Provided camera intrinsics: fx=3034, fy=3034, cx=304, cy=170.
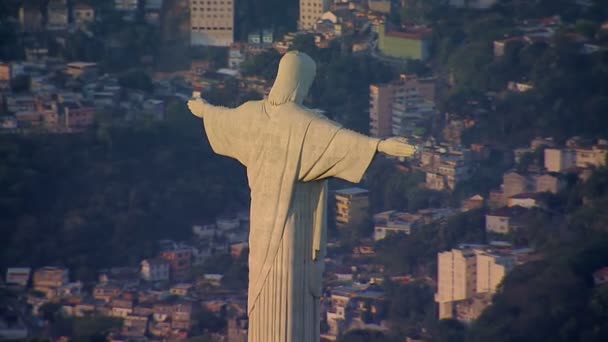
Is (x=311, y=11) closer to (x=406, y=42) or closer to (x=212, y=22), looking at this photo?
(x=212, y=22)

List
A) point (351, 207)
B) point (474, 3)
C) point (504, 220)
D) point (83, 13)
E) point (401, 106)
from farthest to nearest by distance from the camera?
point (83, 13) < point (474, 3) < point (401, 106) < point (351, 207) < point (504, 220)

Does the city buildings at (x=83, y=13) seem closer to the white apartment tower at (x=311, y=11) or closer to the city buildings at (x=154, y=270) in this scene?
the white apartment tower at (x=311, y=11)

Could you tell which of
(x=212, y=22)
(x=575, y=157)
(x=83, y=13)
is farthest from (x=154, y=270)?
(x=212, y=22)

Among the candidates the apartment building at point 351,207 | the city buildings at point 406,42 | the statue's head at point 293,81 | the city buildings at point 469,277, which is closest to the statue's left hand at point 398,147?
the statue's head at point 293,81

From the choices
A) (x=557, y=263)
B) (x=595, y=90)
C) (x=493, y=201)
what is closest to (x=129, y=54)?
(x=595, y=90)

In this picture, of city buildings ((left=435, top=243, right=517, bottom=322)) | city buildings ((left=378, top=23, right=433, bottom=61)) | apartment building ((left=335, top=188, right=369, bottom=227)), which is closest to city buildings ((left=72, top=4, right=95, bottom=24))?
city buildings ((left=378, top=23, right=433, bottom=61))

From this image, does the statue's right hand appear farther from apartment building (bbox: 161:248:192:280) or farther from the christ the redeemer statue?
apartment building (bbox: 161:248:192:280)

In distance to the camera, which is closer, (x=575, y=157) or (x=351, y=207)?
(x=351, y=207)
